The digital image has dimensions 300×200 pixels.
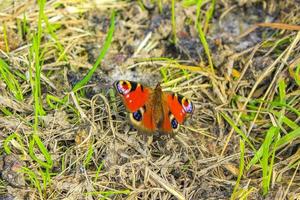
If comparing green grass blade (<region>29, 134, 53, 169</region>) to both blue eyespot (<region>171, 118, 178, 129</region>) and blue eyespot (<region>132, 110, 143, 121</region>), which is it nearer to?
blue eyespot (<region>132, 110, 143, 121</region>)

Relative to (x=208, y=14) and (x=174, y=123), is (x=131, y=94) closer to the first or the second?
(x=174, y=123)

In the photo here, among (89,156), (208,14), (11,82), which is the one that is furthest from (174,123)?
(208,14)

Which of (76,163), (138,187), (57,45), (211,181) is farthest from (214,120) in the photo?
(57,45)

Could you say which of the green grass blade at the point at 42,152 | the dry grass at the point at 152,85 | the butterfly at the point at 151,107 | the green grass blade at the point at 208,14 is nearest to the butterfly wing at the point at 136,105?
the butterfly at the point at 151,107

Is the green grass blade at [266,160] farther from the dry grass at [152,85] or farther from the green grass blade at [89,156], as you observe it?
the green grass blade at [89,156]

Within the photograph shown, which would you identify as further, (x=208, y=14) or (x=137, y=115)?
(x=208, y=14)
